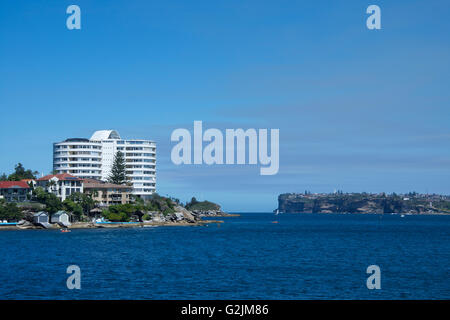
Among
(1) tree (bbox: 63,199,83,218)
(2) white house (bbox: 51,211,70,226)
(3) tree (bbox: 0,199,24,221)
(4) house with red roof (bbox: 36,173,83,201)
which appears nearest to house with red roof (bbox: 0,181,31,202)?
(4) house with red roof (bbox: 36,173,83,201)

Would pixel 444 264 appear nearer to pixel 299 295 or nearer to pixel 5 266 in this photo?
pixel 299 295

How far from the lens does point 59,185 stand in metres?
178

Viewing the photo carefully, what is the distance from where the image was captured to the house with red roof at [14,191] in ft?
561

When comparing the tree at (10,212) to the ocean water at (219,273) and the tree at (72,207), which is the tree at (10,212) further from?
the ocean water at (219,273)

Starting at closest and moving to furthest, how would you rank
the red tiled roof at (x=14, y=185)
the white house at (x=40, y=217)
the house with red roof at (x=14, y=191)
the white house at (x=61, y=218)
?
the white house at (x=40, y=217) → the white house at (x=61, y=218) → the house with red roof at (x=14, y=191) → the red tiled roof at (x=14, y=185)

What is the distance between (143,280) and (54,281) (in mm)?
8654

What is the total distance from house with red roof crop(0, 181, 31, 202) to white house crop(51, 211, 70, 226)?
2144 cm

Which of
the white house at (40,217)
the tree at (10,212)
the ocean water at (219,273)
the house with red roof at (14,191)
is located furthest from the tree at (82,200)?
the ocean water at (219,273)

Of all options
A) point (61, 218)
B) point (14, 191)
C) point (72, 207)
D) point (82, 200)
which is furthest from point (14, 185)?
point (61, 218)

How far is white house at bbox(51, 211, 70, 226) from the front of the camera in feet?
509

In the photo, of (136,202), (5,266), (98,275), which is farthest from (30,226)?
(98,275)

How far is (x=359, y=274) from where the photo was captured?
56.3 meters

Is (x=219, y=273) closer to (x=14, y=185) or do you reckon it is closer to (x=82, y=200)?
(x=82, y=200)

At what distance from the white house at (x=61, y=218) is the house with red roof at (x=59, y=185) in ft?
72.5
